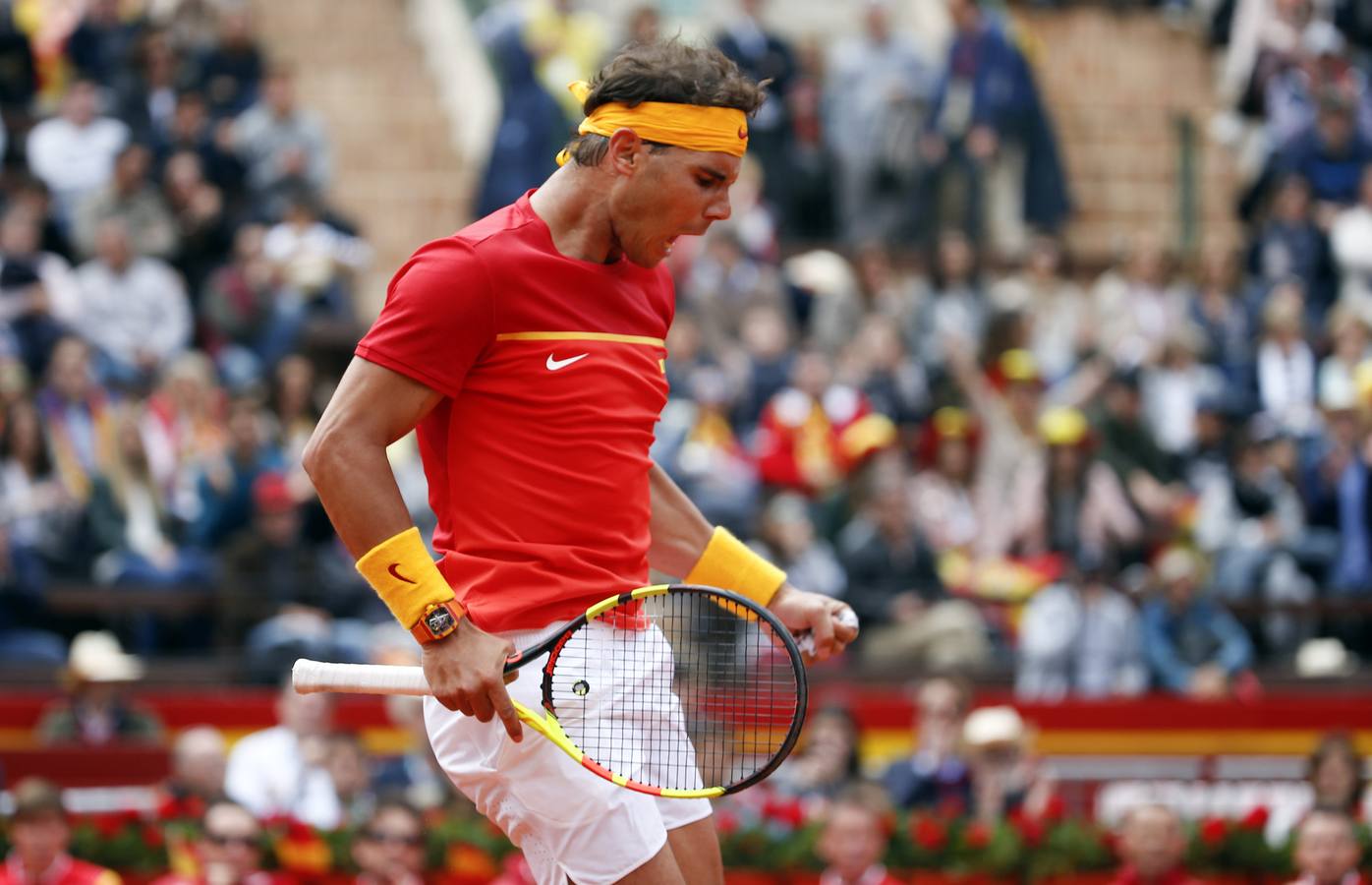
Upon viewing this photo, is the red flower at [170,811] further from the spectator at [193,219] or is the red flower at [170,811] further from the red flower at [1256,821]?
the spectator at [193,219]

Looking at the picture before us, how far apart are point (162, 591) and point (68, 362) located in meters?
1.42

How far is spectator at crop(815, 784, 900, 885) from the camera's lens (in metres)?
9.41

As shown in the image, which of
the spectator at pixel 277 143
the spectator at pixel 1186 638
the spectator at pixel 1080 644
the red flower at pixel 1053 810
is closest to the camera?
the red flower at pixel 1053 810

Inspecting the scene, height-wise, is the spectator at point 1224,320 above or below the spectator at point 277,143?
below

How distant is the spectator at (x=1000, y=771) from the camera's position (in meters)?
10.8

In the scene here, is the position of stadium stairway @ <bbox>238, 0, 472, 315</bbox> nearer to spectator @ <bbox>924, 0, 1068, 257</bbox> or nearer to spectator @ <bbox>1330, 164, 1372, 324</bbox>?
spectator @ <bbox>924, 0, 1068, 257</bbox>

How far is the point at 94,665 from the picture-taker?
37.4ft

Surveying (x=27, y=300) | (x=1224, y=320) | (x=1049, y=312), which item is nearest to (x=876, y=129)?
(x=1049, y=312)

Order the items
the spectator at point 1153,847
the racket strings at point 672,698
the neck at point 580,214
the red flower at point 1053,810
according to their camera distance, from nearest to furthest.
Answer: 1. the racket strings at point 672,698
2. the neck at point 580,214
3. the spectator at point 1153,847
4. the red flower at point 1053,810

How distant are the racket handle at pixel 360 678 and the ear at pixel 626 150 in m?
1.17

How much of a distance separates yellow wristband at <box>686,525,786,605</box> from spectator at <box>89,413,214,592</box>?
7337mm

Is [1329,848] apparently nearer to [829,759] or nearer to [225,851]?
[829,759]

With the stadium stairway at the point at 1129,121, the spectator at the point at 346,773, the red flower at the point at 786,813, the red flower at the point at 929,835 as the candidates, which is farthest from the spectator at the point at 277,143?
the red flower at the point at 929,835

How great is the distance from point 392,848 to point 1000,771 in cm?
300
